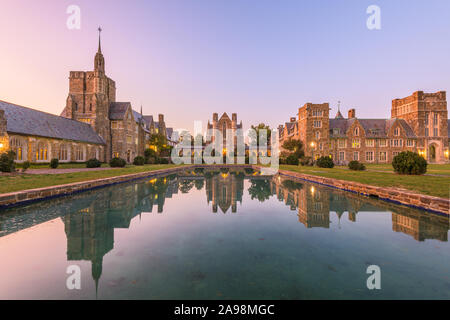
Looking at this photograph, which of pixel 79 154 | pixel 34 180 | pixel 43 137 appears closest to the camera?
pixel 34 180

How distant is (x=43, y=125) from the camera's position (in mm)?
28375

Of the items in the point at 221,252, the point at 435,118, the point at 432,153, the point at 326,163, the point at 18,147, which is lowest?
the point at 221,252

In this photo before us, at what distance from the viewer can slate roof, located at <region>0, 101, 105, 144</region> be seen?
2453 cm

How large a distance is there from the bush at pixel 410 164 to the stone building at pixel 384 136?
91.8 ft

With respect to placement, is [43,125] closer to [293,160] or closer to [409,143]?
[293,160]

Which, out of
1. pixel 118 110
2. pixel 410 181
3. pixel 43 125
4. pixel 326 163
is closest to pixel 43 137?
pixel 43 125

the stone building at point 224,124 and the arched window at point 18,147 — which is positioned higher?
the stone building at point 224,124

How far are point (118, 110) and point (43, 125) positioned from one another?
15004 mm

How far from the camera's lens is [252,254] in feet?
16.7

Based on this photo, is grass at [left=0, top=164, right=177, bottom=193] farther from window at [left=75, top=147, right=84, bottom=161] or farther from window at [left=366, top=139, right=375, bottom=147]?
window at [left=366, top=139, right=375, bottom=147]

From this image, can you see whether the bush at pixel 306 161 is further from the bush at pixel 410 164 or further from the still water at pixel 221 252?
the still water at pixel 221 252

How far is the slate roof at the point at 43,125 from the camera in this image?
24533mm

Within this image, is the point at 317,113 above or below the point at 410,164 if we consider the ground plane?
above

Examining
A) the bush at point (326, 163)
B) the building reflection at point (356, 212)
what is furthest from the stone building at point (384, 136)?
the building reflection at point (356, 212)
